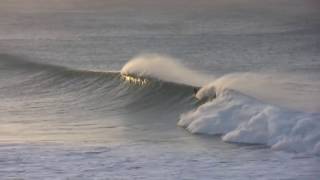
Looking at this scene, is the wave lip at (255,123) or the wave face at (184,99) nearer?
the wave lip at (255,123)

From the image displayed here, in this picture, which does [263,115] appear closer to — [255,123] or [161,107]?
[255,123]

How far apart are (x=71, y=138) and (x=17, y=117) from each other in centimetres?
300

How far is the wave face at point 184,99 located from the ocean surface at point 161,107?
32mm

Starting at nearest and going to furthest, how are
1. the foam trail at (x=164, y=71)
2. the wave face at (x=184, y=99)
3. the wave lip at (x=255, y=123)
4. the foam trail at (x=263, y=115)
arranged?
the wave lip at (x=255, y=123) → the foam trail at (x=263, y=115) → the wave face at (x=184, y=99) → the foam trail at (x=164, y=71)

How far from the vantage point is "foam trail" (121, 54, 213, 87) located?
68.0 ft

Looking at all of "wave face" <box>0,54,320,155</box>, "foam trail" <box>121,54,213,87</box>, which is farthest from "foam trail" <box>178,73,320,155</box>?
"foam trail" <box>121,54,213,87</box>

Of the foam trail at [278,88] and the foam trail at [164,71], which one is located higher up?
the foam trail at [164,71]

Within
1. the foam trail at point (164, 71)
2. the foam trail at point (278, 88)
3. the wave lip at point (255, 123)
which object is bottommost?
the wave lip at point (255, 123)

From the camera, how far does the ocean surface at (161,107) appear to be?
1123 cm

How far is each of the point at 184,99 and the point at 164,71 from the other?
3842mm

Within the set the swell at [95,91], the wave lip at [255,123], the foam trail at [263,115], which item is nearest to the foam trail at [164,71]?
the swell at [95,91]

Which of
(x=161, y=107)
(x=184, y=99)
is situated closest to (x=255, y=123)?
(x=161, y=107)

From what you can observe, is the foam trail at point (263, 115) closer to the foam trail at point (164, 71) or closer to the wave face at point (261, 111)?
the wave face at point (261, 111)

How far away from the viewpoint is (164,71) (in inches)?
865
